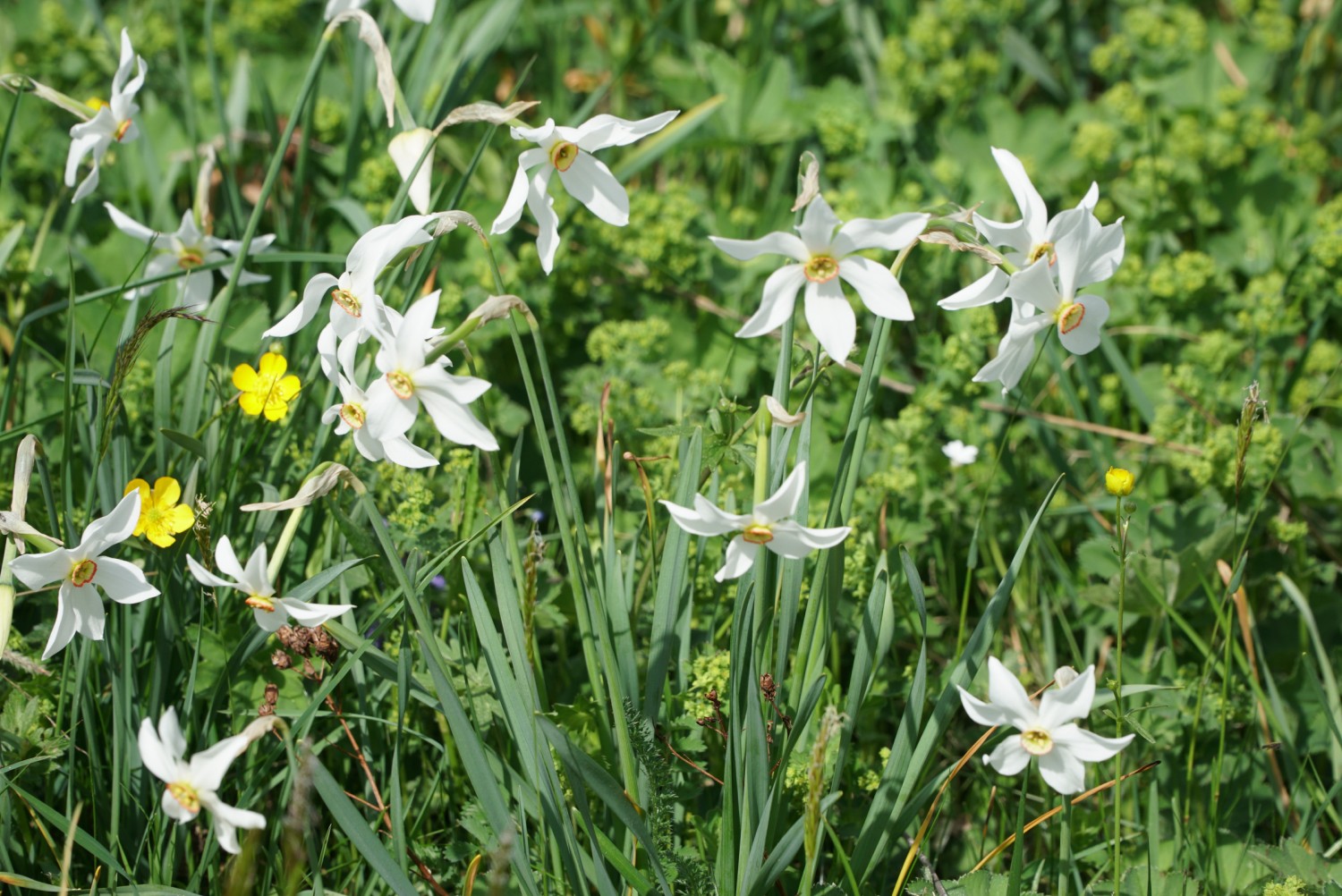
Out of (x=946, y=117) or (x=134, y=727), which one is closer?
(x=134, y=727)

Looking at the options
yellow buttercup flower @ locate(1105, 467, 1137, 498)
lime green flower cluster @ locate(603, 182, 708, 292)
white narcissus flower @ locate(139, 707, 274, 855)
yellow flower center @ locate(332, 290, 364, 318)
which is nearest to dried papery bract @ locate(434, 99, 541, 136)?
yellow flower center @ locate(332, 290, 364, 318)

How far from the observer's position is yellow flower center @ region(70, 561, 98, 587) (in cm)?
161

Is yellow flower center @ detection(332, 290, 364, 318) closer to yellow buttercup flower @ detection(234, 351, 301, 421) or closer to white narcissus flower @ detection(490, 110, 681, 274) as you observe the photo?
white narcissus flower @ detection(490, 110, 681, 274)

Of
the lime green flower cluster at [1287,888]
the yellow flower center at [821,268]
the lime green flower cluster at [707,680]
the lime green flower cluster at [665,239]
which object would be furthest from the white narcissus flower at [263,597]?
the lime green flower cluster at [665,239]

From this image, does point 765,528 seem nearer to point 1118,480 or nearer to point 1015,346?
point 1015,346

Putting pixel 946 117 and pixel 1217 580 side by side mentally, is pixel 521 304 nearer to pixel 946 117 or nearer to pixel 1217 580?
pixel 1217 580

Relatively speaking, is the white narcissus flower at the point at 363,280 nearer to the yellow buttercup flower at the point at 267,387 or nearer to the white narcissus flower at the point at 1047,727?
the yellow buttercup flower at the point at 267,387

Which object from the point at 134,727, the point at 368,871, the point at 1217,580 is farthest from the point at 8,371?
the point at 1217,580

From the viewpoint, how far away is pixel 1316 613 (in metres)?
2.60

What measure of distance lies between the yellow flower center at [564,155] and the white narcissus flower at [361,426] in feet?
1.34

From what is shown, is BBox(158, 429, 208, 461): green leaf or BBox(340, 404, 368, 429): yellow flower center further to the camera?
BBox(158, 429, 208, 461): green leaf

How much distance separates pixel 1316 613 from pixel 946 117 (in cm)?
211

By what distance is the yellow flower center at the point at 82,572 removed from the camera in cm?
161

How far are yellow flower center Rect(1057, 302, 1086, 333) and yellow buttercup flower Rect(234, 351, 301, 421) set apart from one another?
1.33 m
